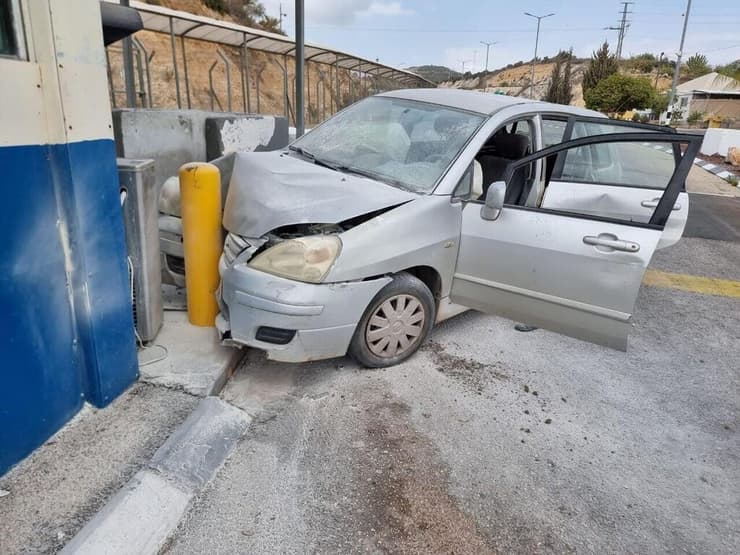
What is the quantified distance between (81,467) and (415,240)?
213 centimetres

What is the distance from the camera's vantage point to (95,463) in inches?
94.0

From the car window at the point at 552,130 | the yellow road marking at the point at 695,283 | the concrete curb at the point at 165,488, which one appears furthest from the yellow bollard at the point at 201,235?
the yellow road marking at the point at 695,283

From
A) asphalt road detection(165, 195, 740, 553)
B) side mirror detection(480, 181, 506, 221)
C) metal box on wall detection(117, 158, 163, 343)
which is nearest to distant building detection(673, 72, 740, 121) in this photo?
asphalt road detection(165, 195, 740, 553)

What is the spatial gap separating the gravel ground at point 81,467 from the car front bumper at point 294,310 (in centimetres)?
51

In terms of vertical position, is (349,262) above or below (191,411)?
above

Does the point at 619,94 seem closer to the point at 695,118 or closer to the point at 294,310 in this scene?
the point at 695,118

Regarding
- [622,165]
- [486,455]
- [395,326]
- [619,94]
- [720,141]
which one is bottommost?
[486,455]

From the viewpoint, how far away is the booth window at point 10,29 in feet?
6.77

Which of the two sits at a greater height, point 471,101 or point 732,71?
point 732,71

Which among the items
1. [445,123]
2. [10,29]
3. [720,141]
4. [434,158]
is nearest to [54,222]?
[10,29]

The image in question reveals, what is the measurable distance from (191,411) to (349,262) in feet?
3.88

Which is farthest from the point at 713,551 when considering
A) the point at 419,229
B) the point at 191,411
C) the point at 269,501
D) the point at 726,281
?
the point at 726,281

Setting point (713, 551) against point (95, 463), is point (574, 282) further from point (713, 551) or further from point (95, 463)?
point (95, 463)

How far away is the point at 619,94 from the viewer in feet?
109
